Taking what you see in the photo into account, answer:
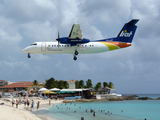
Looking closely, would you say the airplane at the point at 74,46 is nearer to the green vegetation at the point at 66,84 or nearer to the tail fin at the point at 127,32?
the tail fin at the point at 127,32

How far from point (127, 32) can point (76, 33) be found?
398 inches

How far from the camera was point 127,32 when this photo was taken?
30891mm

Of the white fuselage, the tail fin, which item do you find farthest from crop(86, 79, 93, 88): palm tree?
the white fuselage

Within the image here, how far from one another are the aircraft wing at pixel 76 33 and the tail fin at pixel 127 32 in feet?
26.3

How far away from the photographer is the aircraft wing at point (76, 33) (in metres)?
24.6

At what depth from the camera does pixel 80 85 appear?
10856 centimetres

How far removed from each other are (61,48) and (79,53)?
3048 millimetres

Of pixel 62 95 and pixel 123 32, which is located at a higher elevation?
pixel 123 32

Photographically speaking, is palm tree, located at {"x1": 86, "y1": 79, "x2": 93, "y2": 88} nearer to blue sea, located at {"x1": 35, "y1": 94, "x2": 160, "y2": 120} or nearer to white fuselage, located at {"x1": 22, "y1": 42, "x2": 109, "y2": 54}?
blue sea, located at {"x1": 35, "y1": 94, "x2": 160, "y2": 120}

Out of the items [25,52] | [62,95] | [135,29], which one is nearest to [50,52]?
[25,52]

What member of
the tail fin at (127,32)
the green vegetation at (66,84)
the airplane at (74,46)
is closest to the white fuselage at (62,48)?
the airplane at (74,46)

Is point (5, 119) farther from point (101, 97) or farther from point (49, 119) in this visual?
point (101, 97)

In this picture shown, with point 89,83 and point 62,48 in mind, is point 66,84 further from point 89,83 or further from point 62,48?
point 62,48

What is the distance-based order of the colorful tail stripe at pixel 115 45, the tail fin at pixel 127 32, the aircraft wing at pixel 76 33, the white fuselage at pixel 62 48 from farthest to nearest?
the tail fin at pixel 127 32 < the colorful tail stripe at pixel 115 45 < the white fuselage at pixel 62 48 < the aircraft wing at pixel 76 33
